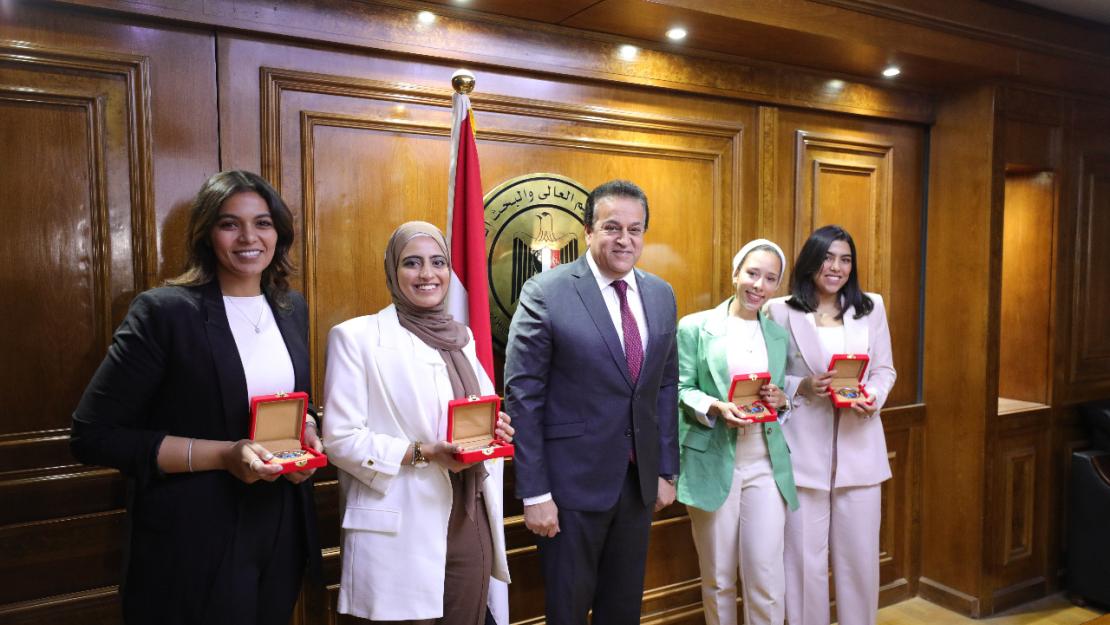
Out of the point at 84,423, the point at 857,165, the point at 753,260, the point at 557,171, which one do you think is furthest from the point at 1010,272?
the point at 84,423

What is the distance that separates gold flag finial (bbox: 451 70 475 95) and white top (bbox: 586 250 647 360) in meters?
0.69

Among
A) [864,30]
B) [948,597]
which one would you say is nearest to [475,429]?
[864,30]

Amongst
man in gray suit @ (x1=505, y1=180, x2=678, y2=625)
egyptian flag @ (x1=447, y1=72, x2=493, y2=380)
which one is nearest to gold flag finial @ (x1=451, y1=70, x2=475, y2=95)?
egyptian flag @ (x1=447, y1=72, x2=493, y2=380)

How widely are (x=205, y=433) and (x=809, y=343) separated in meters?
2.20

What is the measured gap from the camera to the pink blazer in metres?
2.91

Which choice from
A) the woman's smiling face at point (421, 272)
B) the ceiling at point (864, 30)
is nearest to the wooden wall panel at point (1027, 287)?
the ceiling at point (864, 30)

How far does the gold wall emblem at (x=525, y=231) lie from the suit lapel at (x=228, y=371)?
113 centimetres

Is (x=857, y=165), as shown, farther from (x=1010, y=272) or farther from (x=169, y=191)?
(x=169, y=191)

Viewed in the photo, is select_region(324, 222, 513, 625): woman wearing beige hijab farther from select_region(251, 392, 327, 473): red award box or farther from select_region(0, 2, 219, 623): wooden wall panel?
select_region(0, 2, 219, 623): wooden wall panel

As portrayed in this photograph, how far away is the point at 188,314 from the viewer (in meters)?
1.77

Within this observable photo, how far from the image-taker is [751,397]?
2625 millimetres

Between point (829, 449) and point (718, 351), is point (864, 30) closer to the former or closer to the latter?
point (718, 351)

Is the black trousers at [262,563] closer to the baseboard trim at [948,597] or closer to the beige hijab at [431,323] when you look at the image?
the beige hijab at [431,323]

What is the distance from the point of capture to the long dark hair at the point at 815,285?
115 inches
